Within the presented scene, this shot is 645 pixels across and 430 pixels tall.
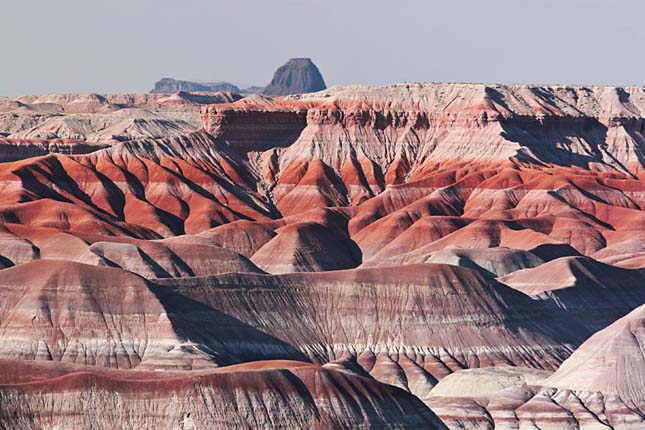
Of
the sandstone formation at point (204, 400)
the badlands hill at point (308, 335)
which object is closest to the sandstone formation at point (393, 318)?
the badlands hill at point (308, 335)

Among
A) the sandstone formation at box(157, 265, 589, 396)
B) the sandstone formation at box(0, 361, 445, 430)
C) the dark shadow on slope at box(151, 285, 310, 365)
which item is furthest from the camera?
the sandstone formation at box(157, 265, 589, 396)

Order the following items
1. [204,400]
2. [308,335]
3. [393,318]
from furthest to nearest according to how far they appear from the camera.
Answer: [393,318] < [308,335] < [204,400]

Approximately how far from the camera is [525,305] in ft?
454

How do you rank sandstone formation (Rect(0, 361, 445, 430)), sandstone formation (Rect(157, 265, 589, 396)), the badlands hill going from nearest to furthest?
sandstone formation (Rect(0, 361, 445, 430)), the badlands hill, sandstone formation (Rect(157, 265, 589, 396))

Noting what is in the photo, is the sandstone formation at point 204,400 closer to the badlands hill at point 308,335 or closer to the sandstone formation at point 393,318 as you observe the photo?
the badlands hill at point 308,335

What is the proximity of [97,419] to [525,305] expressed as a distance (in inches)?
2363

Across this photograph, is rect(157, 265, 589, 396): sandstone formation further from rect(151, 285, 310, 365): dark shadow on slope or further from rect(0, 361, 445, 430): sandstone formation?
rect(0, 361, 445, 430): sandstone formation

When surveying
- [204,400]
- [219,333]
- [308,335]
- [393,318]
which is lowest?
[308,335]

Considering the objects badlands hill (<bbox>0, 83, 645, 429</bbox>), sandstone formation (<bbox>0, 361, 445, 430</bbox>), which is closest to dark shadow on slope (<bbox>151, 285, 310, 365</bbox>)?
badlands hill (<bbox>0, 83, 645, 429</bbox>)

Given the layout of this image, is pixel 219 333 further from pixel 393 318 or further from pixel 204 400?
pixel 204 400

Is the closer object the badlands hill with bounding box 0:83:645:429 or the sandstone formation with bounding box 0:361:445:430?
the sandstone formation with bounding box 0:361:445:430

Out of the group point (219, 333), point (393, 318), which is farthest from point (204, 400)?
point (393, 318)

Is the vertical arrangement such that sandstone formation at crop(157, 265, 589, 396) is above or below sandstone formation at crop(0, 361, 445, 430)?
below

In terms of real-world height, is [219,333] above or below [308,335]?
above
